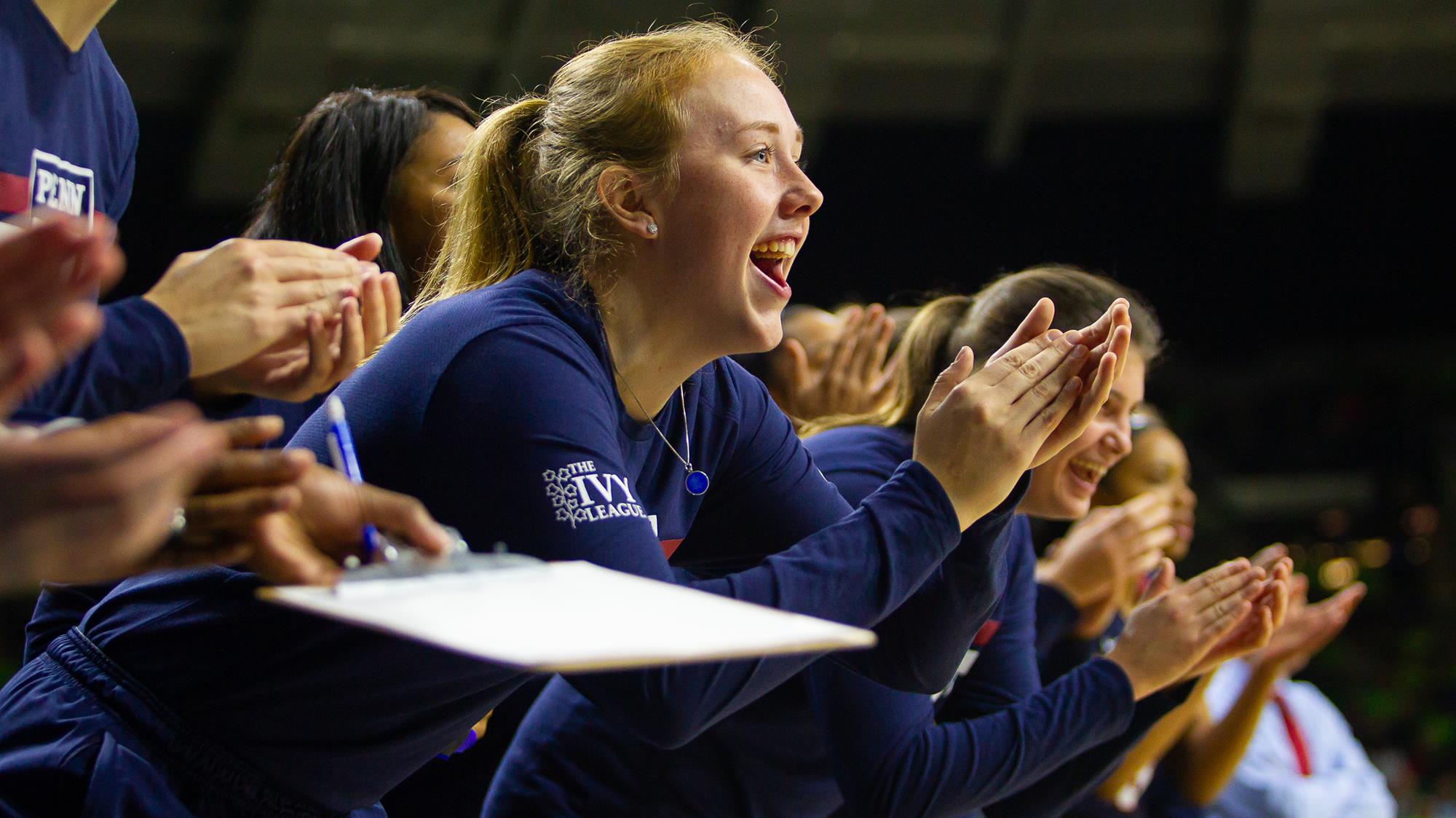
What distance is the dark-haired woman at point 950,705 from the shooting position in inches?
55.6

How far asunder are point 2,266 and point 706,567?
89 centimetres

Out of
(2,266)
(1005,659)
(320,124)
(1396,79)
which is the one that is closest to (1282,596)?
(1005,659)

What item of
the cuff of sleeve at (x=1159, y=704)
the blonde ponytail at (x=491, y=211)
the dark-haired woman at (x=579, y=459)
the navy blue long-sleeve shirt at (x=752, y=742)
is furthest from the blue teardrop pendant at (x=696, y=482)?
the cuff of sleeve at (x=1159, y=704)

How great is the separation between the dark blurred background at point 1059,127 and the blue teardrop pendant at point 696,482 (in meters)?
4.09

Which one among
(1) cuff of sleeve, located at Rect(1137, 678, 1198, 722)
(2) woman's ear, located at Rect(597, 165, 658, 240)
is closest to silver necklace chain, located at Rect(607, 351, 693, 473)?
(2) woman's ear, located at Rect(597, 165, 658, 240)

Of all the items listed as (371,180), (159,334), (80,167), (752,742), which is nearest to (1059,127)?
(371,180)

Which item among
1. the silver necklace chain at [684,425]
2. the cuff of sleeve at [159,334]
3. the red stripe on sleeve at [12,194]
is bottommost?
the silver necklace chain at [684,425]

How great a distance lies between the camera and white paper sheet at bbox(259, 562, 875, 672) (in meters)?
0.64

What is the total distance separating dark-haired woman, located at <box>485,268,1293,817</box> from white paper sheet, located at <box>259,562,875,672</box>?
1.86 ft

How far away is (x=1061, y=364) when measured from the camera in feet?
4.00

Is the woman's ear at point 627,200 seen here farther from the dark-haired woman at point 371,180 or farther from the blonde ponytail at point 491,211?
the dark-haired woman at point 371,180

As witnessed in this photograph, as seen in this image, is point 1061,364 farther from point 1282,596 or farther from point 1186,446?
point 1186,446

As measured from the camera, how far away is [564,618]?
69 centimetres

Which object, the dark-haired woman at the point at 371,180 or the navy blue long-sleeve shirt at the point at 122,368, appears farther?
the dark-haired woman at the point at 371,180
